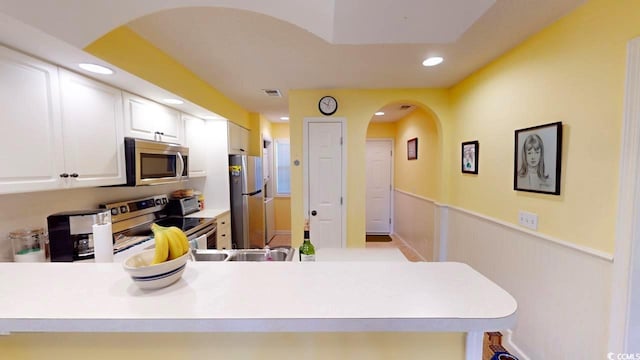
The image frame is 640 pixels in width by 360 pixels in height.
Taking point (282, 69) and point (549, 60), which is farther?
point (282, 69)

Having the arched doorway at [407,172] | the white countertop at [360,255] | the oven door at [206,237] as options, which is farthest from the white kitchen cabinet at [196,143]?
the arched doorway at [407,172]

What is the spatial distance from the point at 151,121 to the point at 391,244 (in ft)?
13.7

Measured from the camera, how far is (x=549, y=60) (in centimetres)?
173

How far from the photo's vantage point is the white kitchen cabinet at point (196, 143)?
3104 mm

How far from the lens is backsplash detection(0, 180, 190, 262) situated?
1550mm

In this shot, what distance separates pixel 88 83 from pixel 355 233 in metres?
2.80

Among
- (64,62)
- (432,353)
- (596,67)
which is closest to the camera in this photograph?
(432,353)

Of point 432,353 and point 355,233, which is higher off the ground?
point 432,353

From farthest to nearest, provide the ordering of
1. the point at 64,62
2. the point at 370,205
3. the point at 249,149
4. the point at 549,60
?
the point at 370,205 → the point at 249,149 → the point at 549,60 → the point at 64,62

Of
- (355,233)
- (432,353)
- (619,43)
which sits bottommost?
(355,233)

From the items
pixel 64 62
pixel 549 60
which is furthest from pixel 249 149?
pixel 549 60

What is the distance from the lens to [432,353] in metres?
0.80

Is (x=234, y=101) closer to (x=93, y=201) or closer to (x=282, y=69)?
(x=282, y=69)

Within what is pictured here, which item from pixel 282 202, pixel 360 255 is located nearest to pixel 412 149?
pixel 282 202
